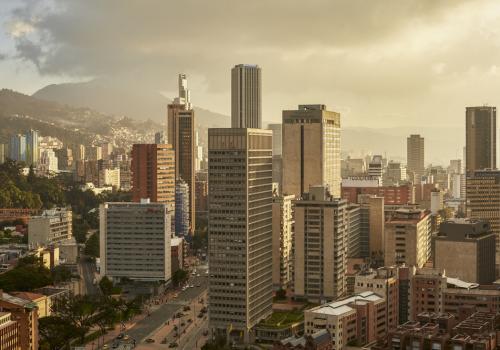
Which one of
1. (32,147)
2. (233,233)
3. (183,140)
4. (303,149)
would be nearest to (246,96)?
(183,140)

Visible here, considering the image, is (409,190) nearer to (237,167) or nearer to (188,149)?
(188,149)

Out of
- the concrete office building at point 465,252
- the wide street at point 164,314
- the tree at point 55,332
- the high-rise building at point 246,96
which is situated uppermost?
the high-rise building at point 246,96

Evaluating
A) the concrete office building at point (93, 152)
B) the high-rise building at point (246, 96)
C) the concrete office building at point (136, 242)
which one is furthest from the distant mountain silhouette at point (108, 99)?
the concrete office building at point (136, 242)

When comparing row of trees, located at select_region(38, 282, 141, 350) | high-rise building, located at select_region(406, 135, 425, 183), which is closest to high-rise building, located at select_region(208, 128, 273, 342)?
row of trees, located at select_region(38, 282, 141, 350)

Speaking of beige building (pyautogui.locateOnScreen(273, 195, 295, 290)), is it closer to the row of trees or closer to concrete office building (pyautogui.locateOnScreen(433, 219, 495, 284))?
the row of trees

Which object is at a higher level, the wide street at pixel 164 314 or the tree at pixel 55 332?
the tree at pixel 55 332

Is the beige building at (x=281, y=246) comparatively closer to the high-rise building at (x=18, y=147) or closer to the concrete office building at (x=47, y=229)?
the concrete office building at (x=47, y=229)

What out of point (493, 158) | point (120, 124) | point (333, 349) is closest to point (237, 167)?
point (333, 349)
